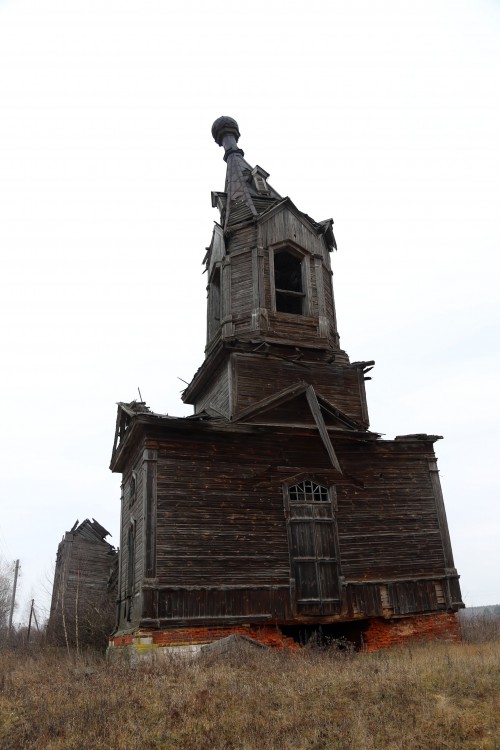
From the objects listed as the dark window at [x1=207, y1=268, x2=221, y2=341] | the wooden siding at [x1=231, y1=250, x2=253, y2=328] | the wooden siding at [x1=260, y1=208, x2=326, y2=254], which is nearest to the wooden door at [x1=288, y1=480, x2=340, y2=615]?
the wooden siding at [x1=231, y1=250, x2=253, y2=328]

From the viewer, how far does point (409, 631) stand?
14.8 m

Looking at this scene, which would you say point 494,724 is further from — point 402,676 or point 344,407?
point 344,407

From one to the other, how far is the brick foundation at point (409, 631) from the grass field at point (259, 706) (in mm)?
4272

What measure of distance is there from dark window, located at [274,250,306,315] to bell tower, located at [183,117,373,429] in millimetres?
33

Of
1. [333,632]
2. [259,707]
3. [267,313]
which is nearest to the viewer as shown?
[259,707]

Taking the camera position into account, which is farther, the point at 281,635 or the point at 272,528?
the point at 272,528

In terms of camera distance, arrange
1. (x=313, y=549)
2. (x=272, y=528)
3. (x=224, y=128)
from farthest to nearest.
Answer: (x=224, y=128) → (x=313, y=549) → (x=272, y=528)

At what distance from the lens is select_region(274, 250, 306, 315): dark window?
760 inches

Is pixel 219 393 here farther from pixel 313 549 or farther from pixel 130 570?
pixel 130 570

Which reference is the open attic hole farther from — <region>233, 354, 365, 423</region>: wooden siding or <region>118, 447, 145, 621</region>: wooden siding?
<region>233, 354, 365, 423</region>: wooden siding

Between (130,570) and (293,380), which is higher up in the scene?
(293,380)

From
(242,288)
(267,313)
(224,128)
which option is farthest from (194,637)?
(224,128)

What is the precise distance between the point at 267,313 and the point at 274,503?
5.58 m

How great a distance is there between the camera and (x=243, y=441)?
1506cm
